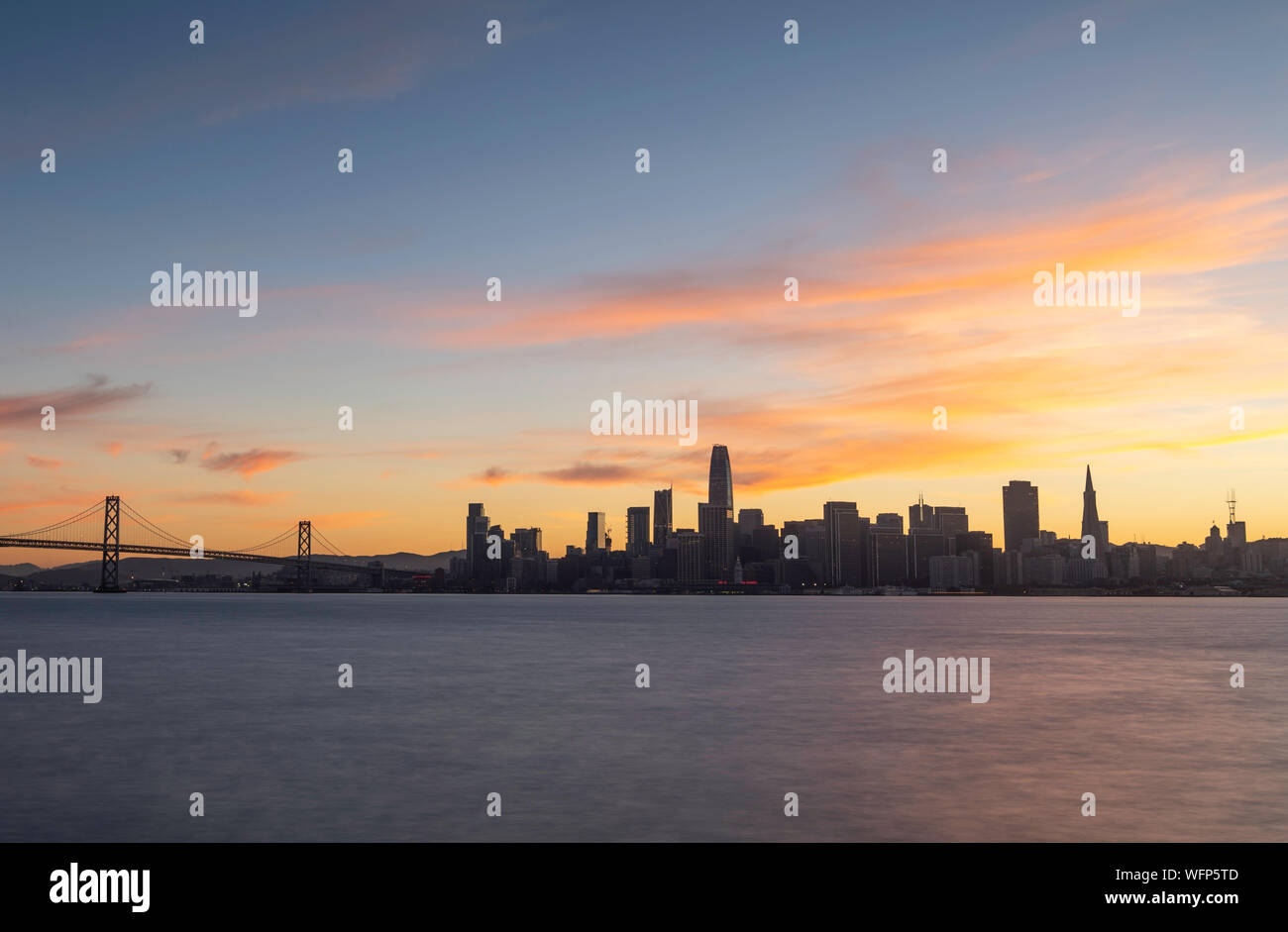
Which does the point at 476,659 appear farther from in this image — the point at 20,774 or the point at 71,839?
the point at 71,839
